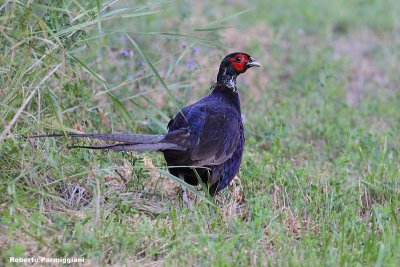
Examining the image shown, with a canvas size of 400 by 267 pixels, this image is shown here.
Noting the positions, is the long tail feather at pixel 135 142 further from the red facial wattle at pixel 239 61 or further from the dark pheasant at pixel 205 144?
the red facial wattle at pixel 239 61

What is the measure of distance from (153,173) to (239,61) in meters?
1.09

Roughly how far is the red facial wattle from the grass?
0.50 feet

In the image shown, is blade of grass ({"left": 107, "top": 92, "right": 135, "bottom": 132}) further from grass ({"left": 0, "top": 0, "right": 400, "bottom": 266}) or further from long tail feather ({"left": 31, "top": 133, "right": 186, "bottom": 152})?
long tail feather ({"left": 31, "top": 133, "right": 186, "bottom": 152})

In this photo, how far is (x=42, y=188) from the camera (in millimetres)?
4633

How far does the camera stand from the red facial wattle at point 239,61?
5.77 meters

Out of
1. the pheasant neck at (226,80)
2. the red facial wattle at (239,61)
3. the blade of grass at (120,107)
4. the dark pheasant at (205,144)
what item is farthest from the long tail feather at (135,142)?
the red facial wattle at (239,61)

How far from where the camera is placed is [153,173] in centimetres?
540

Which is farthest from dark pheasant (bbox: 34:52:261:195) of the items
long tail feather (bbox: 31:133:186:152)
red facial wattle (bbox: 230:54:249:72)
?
red facial wattle (bbox: 230:54:249:72)

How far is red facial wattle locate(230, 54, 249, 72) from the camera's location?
5.77 meters

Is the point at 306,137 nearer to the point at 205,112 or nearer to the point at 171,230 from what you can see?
the point at 205,112

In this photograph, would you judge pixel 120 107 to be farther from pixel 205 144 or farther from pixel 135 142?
pixel 205 144

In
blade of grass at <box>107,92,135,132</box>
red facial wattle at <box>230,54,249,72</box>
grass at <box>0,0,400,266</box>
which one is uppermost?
red facial wattle at <box>230,54,249,72</box>

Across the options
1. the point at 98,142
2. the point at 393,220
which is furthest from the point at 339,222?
the point at 98,142

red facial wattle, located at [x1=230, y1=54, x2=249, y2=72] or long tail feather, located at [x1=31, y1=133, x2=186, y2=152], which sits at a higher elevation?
red facial wattle, located at [x1=230, y1=54, x2=249, y2=72]
